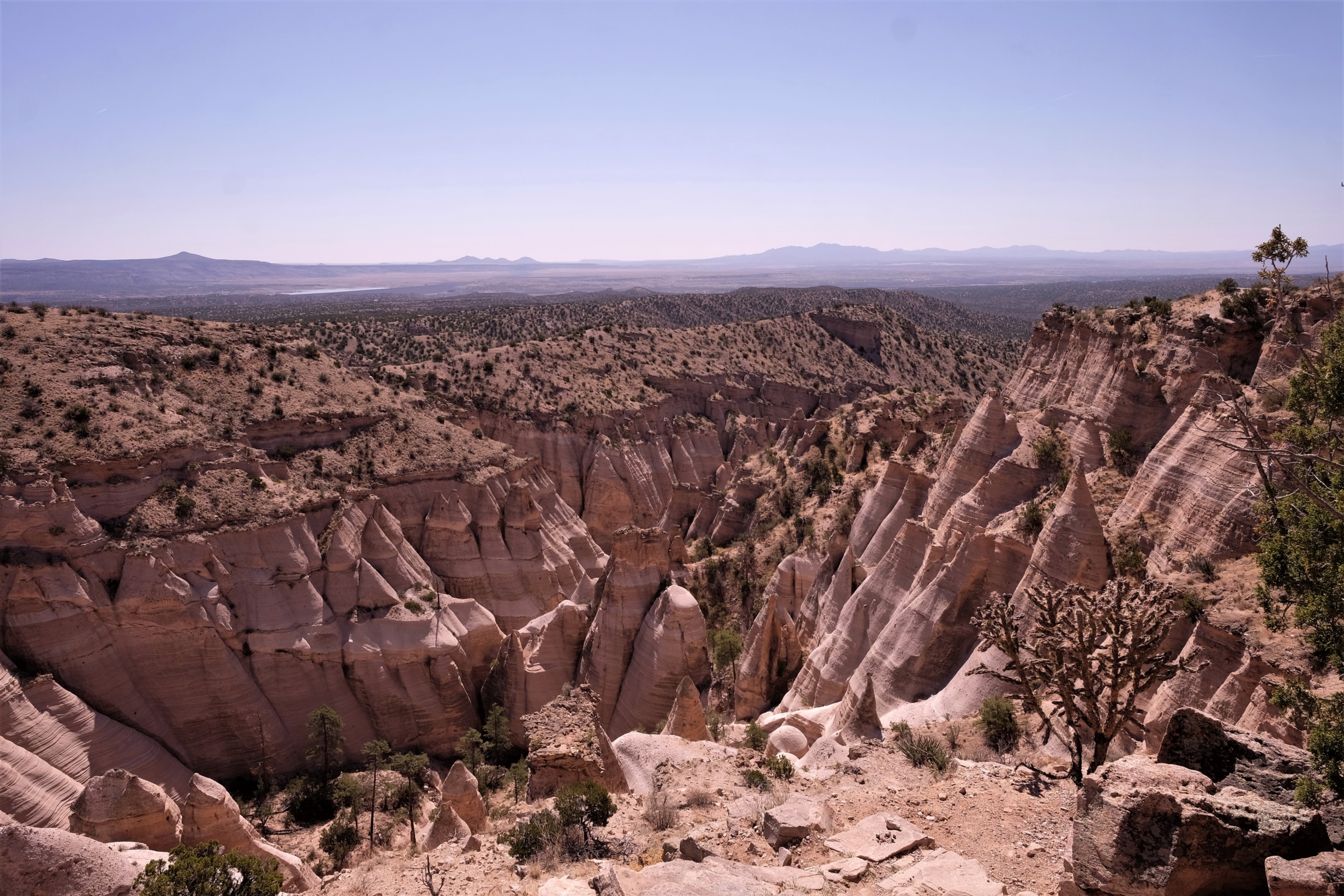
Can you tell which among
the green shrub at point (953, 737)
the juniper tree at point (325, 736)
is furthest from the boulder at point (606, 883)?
the juniper tree at point (325, 736)

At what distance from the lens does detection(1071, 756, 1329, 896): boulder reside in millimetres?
7008

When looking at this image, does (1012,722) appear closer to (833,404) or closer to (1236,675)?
(1236,675)

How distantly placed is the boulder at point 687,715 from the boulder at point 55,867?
40.3 feet

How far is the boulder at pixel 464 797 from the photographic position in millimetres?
19453

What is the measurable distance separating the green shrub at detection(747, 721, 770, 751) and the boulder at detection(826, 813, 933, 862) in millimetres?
9100

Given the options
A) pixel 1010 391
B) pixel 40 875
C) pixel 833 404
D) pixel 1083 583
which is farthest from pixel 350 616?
pixel 833 404

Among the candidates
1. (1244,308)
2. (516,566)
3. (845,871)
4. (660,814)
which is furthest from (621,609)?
(1244,308)

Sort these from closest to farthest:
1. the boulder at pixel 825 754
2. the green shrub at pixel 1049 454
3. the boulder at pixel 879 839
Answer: the boulder at pixel 879 839, the boulder at pixel 825 754, the green shrub at pixel 1049 454

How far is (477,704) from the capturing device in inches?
1139

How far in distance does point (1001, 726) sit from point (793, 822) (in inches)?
253

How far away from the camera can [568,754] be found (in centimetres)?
1692

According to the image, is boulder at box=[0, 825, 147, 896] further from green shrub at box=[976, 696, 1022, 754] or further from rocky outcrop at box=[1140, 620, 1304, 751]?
rocky outcrop at box=[1140, 620, 1304, 751]

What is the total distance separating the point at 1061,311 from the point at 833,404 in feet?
139

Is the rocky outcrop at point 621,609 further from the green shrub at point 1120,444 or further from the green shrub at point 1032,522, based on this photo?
the green shrub at point 1120,444
